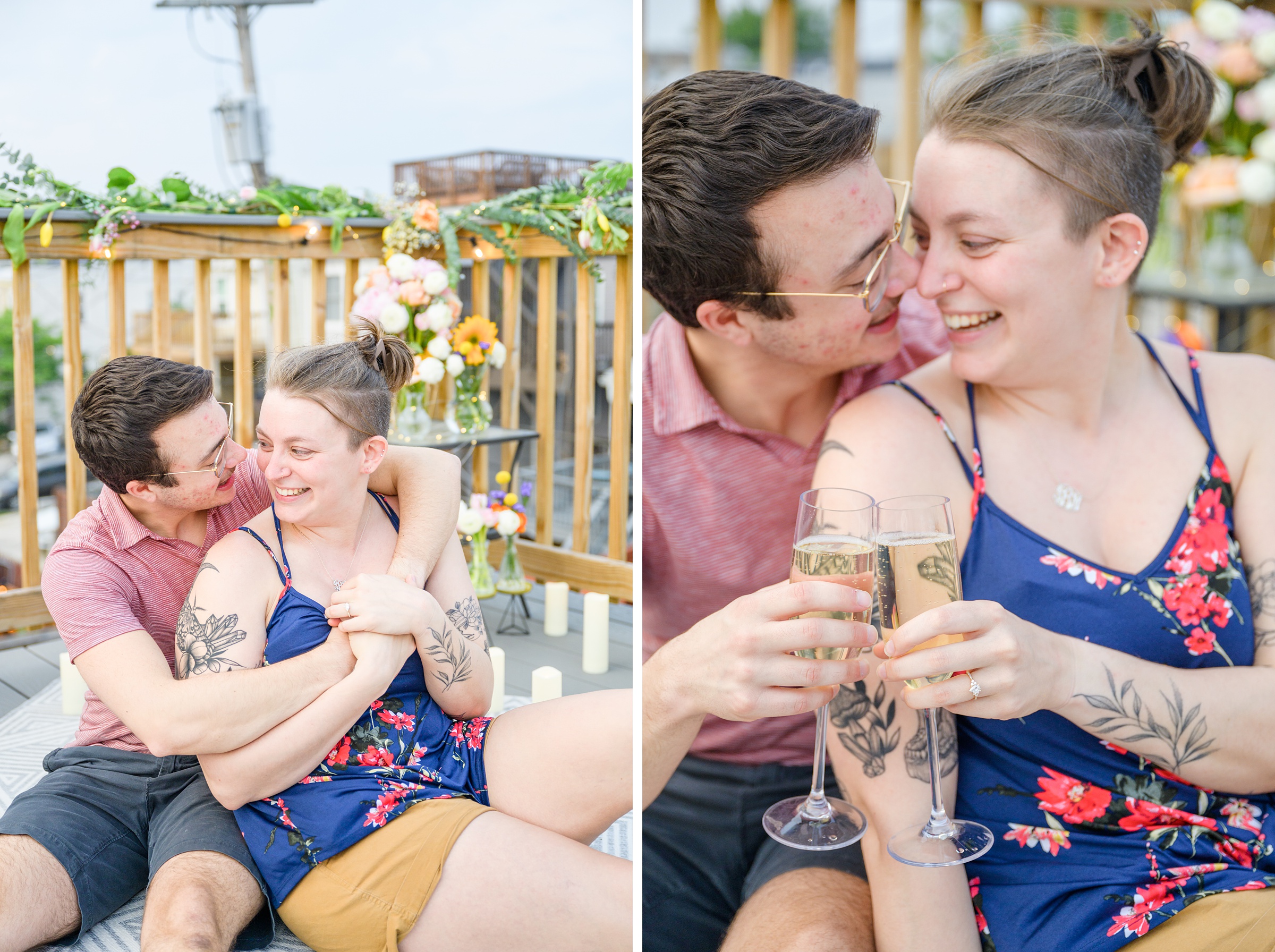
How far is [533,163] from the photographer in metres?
1.66

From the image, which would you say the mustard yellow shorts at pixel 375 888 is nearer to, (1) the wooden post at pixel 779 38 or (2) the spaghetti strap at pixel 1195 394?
(2) the spaghetti strap at pixel 1195 394

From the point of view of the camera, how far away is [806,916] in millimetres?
1188

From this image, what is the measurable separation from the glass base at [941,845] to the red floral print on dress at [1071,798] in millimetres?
106

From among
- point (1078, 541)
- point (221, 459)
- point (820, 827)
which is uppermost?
point (221, 459)

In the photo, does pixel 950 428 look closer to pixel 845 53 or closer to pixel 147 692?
pixel 147 692

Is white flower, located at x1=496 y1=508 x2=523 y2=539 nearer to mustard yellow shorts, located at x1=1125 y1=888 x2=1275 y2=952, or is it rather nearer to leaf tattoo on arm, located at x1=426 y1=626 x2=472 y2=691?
leaf tattoo on arm, located at x1=426 y1=626 x2=472 y2=691

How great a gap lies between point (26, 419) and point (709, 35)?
218cm

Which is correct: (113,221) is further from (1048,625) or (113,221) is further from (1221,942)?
(1221,942)

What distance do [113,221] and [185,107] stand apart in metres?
0.38

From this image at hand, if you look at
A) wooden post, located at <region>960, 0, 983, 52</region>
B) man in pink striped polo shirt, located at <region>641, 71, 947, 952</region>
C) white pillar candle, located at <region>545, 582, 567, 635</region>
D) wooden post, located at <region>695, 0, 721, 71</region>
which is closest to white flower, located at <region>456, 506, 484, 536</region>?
white pillar candle, located at <region>545, 582, 567, 635</region>

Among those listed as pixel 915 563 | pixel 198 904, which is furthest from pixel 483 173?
pixel 198 904

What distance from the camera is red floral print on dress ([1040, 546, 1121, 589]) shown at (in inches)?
47.4

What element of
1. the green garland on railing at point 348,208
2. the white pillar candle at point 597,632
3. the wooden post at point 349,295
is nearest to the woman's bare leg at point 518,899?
the white pillar candle at point 597,632

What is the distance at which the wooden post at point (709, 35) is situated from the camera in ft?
8.80
